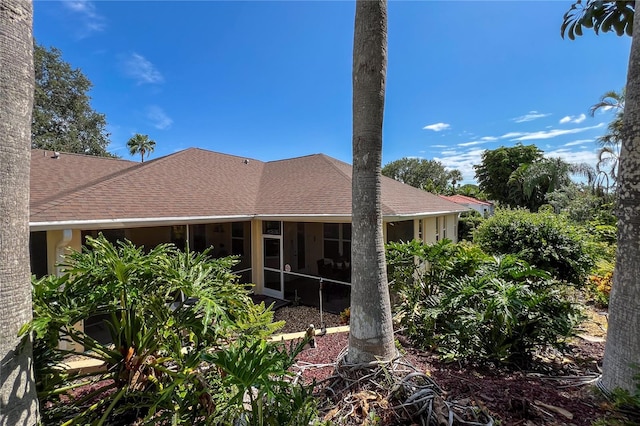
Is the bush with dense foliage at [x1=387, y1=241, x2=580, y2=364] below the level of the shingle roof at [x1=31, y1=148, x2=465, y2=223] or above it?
below

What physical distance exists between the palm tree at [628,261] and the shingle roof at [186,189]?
5541mm

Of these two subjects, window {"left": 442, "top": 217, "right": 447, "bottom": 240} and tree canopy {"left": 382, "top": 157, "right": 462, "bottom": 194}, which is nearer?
window {"left": 442, "top": 217, "right": 447, "bottom": 240}

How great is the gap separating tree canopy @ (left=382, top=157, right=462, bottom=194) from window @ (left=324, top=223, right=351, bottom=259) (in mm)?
36574

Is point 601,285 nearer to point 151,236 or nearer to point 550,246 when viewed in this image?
point 550,246

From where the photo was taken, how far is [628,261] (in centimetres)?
283

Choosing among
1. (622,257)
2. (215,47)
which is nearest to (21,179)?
(622,257)

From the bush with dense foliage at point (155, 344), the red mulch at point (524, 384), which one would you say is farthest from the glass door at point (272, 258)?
the bush with dense foliage at point (155, 344)

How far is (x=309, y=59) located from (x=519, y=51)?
6563mm

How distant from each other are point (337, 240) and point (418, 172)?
3868cm

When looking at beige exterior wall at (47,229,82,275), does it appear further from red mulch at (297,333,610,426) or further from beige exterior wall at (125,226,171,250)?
red mulch at (297,333,610,426)

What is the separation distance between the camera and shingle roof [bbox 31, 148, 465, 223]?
7270mm

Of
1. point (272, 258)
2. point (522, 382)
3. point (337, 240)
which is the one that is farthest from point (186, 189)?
point (522, 382)

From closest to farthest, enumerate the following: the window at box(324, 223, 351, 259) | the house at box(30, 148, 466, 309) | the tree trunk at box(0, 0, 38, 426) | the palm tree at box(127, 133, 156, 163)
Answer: the tree trunk at box(0, 0, 38, 426), the house at box(30, 148, 466, 309), the window at box(324, 223, 351, 259), the palm tree at box(127, 133, 156, 163)

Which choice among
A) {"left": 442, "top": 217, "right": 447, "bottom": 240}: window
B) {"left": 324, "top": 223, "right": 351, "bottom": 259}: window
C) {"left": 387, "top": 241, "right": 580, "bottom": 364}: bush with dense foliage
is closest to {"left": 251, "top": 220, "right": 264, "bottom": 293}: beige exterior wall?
{"left": 324, "top": 223, "right": 351, "bottom": 259}: window
